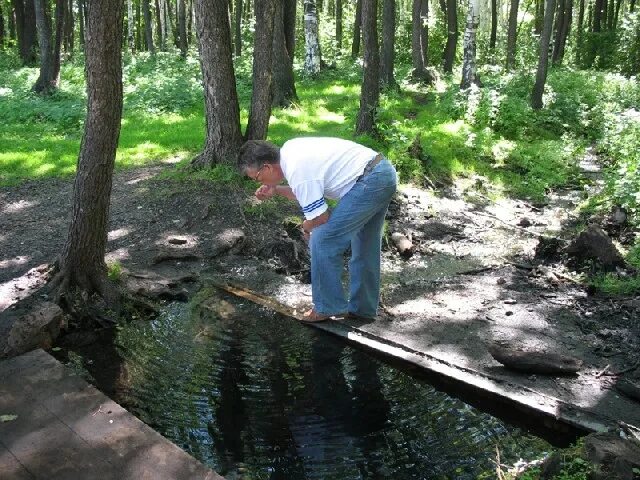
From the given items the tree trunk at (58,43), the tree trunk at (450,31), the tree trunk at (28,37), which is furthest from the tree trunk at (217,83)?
the tree trunk at (28,37)

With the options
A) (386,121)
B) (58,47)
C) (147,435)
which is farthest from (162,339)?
(58,47)

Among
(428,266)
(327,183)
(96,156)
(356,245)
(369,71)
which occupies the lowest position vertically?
(428,266)

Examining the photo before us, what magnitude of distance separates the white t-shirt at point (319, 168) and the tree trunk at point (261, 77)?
5.13 m

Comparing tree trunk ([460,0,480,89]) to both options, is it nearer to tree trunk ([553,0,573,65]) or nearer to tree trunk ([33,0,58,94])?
tree trunk ([33,0,58,94])

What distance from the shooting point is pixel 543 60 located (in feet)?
53.5

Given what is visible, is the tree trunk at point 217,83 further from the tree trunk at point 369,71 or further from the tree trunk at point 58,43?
the tree trunk at point 58,43

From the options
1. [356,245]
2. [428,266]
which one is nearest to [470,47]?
[428,266]

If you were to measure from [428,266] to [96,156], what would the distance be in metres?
4.15

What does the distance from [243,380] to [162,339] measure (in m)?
1.10

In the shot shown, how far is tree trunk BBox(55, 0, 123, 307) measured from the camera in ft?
17.8

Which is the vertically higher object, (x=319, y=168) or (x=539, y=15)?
(x=539, y=15)

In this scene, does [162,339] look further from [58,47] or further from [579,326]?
[58,47]

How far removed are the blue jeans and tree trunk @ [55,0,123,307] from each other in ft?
6.68

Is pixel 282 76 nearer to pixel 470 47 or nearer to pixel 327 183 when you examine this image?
pixel 470 47
